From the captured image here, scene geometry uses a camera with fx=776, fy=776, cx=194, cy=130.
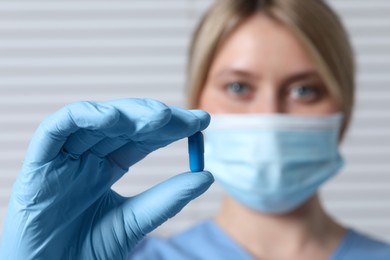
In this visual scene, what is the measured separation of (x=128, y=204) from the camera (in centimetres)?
125

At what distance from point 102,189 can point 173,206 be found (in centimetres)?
12

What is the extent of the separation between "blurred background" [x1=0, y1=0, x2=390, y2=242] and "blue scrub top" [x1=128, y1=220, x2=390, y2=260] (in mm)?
569

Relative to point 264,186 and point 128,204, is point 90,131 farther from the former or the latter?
point 264,186

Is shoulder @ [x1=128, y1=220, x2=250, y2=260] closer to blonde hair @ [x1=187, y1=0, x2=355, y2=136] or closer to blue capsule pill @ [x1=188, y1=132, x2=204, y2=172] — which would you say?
blonde hair @ [x1=187, y1=0, x2=355, y2=136]

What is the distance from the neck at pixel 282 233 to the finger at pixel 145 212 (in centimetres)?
60

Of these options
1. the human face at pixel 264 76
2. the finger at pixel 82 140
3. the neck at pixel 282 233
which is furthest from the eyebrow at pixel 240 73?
the finger at pixel 82 140

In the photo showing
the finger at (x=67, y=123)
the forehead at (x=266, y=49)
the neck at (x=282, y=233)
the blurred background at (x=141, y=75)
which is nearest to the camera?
the finger at (x=67, y=123)

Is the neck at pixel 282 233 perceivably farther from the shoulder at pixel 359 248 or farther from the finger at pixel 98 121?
the finger at pixel 98 121

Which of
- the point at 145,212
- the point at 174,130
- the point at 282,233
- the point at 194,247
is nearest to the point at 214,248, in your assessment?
the point at 194,247

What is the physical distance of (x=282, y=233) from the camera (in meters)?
1.83

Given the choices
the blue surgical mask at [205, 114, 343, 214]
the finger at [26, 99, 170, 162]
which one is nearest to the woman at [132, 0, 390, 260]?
the blue surgical mask at [205, 114, 343, 214]

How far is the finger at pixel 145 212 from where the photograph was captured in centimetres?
118

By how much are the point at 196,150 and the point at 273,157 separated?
559 millimetres

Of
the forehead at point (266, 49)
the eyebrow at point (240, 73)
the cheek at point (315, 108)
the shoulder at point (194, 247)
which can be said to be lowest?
the shoulder at point (194, 247)
